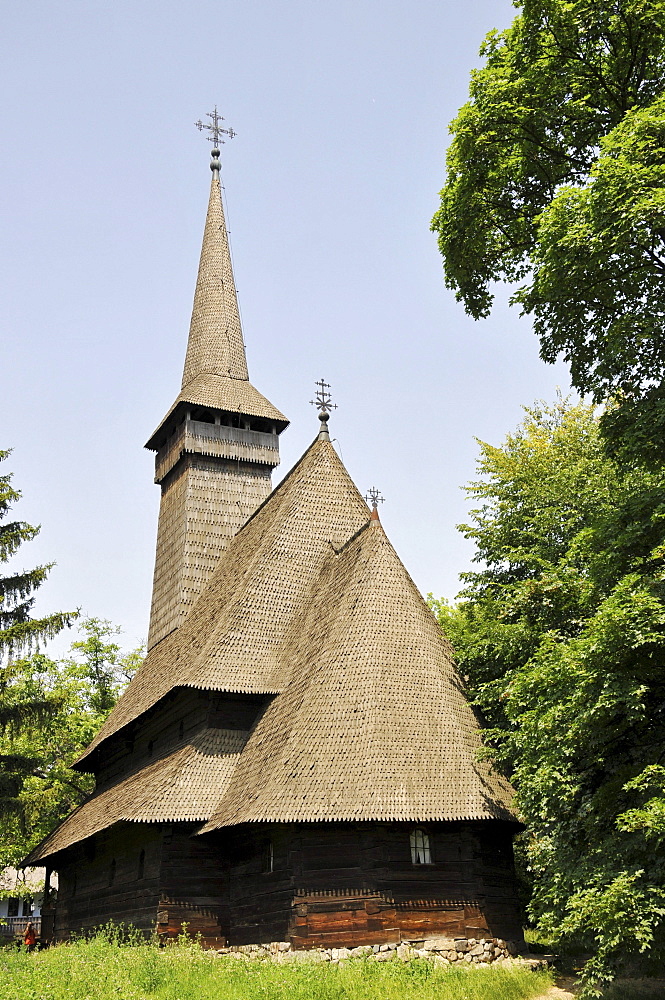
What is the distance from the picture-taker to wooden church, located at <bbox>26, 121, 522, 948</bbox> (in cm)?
1595

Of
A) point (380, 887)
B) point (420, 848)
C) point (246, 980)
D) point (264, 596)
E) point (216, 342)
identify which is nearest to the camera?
point (246, 980)

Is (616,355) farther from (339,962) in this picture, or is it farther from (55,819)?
(55,819)

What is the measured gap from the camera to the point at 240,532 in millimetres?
29000

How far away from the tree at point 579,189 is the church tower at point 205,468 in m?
15.9

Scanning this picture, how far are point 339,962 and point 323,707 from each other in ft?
14.9

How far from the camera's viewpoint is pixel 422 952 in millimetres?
15328

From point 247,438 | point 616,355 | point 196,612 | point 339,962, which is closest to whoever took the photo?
point 616,355

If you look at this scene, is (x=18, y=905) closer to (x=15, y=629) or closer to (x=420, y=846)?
(x=15, y=629)

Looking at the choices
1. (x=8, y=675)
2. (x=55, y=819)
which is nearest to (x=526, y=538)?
(x=8, y=675)

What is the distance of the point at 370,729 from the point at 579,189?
1008 cm

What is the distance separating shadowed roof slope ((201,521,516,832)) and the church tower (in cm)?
943

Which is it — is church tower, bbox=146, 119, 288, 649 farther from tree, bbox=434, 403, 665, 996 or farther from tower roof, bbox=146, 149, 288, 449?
tree, bbox=434, 403, 665, 996

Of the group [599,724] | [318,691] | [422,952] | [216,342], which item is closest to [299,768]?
[318,691]

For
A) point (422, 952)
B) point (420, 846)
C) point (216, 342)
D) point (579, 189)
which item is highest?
point (216, 342)
